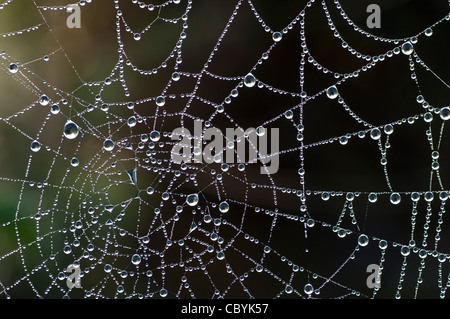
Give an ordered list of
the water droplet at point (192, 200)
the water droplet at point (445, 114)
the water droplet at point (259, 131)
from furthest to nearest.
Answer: the water droplet at point (259, 131) → the water droplet at point (192, 200) → the water droplet at point (445, 114)

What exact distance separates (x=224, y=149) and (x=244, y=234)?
451 millimetres

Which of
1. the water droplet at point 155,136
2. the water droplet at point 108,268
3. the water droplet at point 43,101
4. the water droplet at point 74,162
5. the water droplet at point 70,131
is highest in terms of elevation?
the water droplet at point 43,101

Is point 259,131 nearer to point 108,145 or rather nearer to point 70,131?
point 108,145

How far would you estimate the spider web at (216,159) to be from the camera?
1992 mm

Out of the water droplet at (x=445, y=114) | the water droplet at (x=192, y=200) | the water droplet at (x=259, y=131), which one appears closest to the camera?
the water droplet at (x=445, y=114)

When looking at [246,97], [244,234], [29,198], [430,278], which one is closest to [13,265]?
[29,198]

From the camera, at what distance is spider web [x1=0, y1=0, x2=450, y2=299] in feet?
6.54

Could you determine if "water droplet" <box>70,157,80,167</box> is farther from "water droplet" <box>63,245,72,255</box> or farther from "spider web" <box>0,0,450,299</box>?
"water droplet" <box>63,245,72,255</box>

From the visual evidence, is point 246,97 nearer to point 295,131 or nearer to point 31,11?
point 295,131

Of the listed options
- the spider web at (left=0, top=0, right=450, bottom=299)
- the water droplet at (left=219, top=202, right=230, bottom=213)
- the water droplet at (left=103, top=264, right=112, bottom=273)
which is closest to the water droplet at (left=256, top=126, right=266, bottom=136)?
the spider web at (left=0, top=0, right=450, bottom=299)

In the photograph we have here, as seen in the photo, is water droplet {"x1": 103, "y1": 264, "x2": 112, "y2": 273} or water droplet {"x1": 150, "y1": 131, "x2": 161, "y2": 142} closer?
water droplet {"x1": 150, "y1": 131, "x2": 161, "y2": 142}

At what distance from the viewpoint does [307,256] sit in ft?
7.43

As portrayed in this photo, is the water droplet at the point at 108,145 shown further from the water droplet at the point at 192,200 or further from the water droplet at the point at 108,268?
the water droplet at the point at 108,268

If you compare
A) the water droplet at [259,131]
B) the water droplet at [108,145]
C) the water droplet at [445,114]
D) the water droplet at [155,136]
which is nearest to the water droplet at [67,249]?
the water droplet at [108,145]
